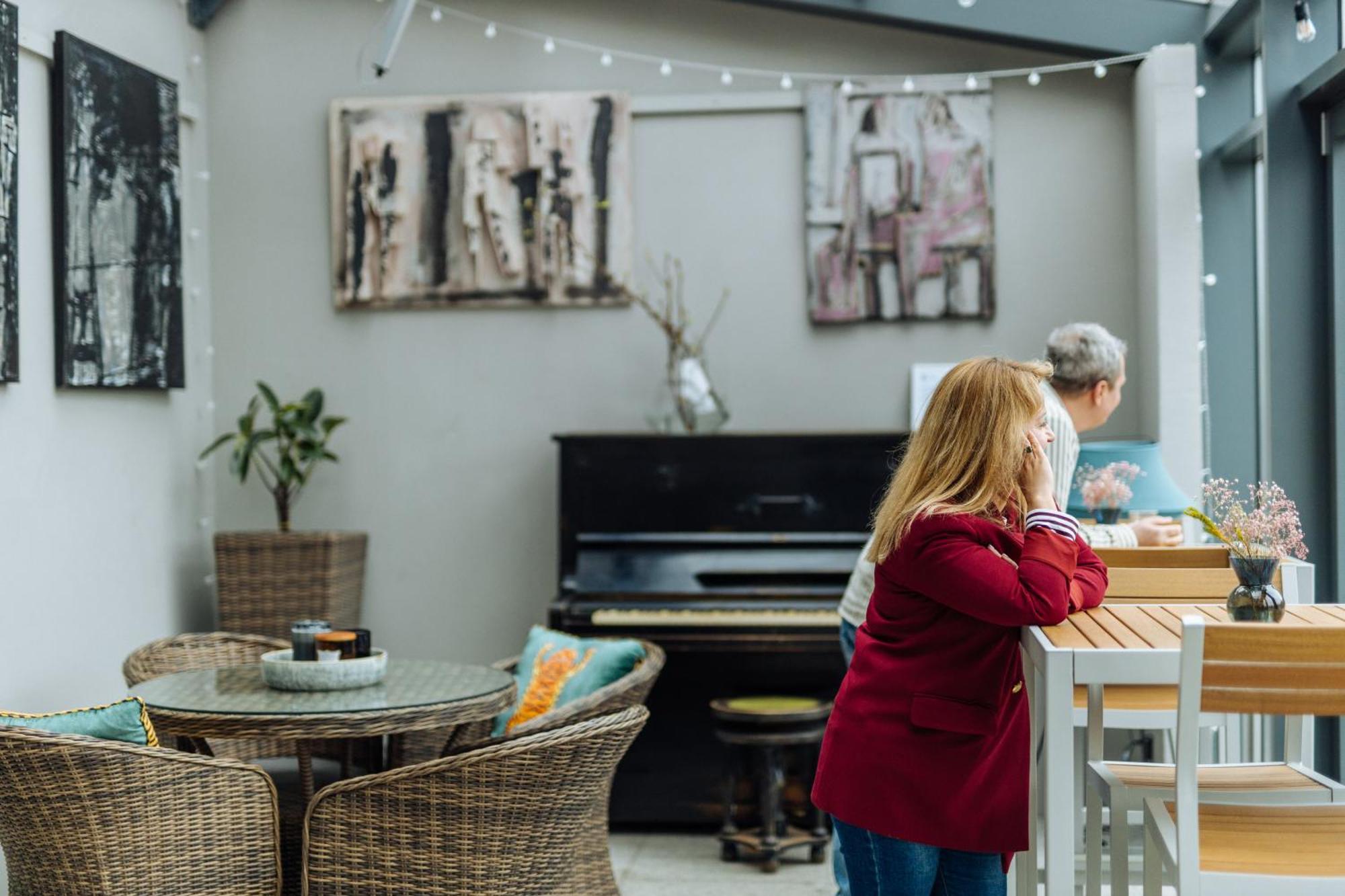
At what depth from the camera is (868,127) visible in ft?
16.2

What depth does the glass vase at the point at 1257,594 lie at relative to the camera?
2.17 m

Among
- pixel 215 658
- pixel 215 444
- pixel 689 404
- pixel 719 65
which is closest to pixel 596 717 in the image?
pixel 215 658

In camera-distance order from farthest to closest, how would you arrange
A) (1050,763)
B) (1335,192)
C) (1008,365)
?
(1335,192) < (1008,365) < (1050,763)

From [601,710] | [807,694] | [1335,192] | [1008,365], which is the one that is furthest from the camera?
[807,694]

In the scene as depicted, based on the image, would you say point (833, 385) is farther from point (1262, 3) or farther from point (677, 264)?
point (1262, 3)

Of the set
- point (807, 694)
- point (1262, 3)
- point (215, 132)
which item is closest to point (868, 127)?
point (1262, 3)

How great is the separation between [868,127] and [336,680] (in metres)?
2.88

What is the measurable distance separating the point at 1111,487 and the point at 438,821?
188 cm

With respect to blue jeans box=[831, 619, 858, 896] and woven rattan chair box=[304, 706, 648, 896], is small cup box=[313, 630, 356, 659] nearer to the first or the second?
woven rattan chair box=[304, 706, 648, 896]

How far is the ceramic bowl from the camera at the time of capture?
3197 millimetres

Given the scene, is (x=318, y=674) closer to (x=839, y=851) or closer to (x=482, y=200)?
(x=839, y=851)

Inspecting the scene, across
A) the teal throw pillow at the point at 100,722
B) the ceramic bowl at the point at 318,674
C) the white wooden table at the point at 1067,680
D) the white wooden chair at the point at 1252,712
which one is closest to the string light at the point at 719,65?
the ceramic bowl at the point at 318,674

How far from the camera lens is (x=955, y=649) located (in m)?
2.11

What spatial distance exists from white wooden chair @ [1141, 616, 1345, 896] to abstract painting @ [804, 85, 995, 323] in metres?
3.07
